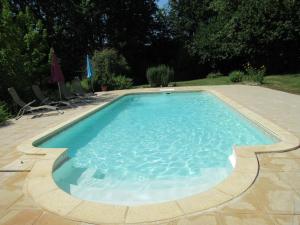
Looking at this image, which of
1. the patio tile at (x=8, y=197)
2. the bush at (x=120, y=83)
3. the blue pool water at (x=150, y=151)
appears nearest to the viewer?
the patio tile at (x=8, y=197)

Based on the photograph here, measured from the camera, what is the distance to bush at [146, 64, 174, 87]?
18.4 meters

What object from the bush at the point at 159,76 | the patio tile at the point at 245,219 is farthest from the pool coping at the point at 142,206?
the bush at the point at 159,76

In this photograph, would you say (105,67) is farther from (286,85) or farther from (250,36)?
(250,36)

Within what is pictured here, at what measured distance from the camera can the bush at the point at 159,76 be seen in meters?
18.4

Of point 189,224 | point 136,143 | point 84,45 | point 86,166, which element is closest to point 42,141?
point 86,166

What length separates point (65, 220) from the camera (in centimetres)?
313

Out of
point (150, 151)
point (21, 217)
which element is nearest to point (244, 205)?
point (21, 217)

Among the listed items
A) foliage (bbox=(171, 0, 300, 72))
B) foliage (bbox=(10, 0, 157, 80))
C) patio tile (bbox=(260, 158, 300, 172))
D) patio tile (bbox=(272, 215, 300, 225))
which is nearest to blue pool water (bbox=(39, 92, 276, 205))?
patio tile (bbox=(260, 158, 300, 172))

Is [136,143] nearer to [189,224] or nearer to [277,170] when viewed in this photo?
[277,170]

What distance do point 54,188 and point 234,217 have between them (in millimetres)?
2482

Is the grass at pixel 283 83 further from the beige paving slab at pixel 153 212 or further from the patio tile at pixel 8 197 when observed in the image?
the patio tile at pixel 8 197

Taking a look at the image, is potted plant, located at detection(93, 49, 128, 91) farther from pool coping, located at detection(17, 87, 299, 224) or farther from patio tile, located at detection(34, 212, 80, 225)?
patio tile, located at detection(34, 212, 80, 225)

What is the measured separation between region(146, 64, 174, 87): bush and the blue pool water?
7425 mm

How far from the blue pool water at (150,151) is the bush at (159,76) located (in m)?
7.43
